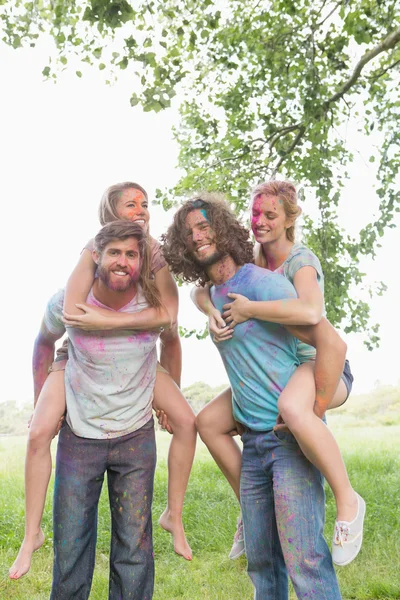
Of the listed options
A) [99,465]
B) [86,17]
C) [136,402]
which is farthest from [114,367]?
[86,17]

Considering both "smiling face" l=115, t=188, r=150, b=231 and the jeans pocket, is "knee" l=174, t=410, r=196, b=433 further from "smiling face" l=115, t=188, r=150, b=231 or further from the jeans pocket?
"smiling face" l=115, t=188, r=150, b=231

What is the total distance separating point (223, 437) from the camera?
111 inches

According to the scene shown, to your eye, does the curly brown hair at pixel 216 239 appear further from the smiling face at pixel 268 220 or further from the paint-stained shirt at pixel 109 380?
the paint-stained shirt at pixel 109 380

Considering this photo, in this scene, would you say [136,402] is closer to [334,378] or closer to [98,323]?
[98,323]

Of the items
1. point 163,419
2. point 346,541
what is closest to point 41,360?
point 163,419

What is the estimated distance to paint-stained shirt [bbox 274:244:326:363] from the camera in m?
2.73

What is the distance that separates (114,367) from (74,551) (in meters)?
0.82

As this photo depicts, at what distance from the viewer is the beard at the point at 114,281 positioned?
9.25ft

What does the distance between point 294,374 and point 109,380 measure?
809 mm

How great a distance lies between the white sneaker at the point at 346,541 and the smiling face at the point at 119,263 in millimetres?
1307

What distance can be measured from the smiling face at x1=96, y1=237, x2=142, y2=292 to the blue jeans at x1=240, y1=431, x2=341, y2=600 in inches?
32.3

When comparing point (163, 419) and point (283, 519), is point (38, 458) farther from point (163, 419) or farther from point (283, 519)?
point (283, 519)

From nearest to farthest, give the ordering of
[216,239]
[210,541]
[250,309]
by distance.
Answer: [250,309] → [216,239] → [210,541]

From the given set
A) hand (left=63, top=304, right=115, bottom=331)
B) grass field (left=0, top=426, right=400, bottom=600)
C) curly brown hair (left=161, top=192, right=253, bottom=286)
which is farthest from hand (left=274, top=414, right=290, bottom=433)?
grass field (left=0, top=426, right=400, bottom=600)
